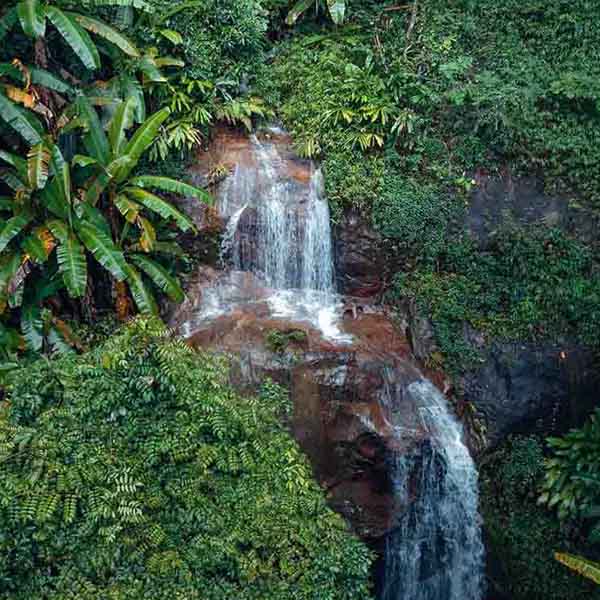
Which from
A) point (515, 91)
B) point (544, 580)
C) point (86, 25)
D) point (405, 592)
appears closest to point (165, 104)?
point (86, 25)

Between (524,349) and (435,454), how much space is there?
2352 millimetres

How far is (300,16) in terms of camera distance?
13195 millimetres

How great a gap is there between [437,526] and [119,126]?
23.1ft

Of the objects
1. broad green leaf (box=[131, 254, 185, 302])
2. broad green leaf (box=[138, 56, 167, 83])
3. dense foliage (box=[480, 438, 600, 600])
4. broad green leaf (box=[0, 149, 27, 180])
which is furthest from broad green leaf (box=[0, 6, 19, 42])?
dense foliage (box=[480, 438, 600, 600])

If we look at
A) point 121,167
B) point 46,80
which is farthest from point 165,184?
point 46,80

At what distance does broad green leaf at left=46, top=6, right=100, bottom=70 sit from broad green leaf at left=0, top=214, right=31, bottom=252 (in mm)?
2392

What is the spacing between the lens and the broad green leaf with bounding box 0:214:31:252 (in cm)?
852

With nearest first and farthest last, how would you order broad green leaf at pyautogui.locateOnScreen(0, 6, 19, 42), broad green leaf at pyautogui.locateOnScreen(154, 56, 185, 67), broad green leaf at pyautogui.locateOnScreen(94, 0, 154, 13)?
broad green leaf at pyautogui.locateOnScreen(0, 6, 19, 42)
broad green leaf at pyautogui.locateOnScreen(94, 0, 154, 13)
broad green leaf at pyautogui.locateOnScreen(154, 56, 185, 67)

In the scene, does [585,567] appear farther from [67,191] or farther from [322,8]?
[322,8]

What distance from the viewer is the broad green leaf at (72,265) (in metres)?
8.56

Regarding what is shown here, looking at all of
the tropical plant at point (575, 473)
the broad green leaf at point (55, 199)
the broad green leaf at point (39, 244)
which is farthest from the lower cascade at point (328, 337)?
the broad green leaf at point (55, 199)

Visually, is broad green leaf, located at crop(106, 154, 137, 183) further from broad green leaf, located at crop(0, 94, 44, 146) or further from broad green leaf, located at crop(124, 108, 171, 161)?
broad green leaf, located at crop(0, 94, 44, 146)

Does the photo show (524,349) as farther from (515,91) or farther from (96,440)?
(96,440)

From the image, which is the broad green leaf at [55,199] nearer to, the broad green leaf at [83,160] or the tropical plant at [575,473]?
the broad green leaf at [83,160]
